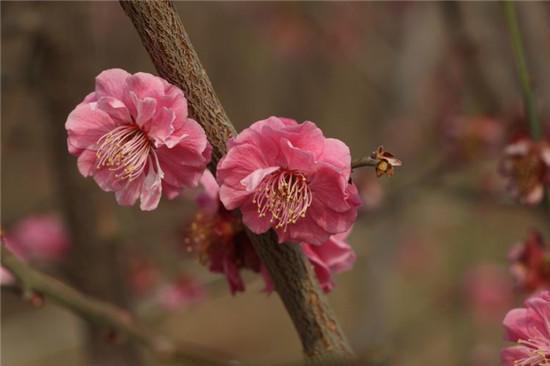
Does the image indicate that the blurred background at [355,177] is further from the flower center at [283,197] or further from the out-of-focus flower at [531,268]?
the flower center at [283,197]

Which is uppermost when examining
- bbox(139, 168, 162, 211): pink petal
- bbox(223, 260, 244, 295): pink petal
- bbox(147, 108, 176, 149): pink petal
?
bbox(147, 108, 176, 149): pink petal

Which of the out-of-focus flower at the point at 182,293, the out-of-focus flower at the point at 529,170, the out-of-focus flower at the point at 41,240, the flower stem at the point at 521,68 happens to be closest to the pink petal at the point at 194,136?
the flower stem at the point at 521,68

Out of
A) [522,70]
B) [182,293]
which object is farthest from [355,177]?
[522,70]

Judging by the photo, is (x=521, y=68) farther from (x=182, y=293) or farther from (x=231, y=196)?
(x=182, y=293)

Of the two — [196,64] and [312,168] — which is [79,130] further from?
[312,168]

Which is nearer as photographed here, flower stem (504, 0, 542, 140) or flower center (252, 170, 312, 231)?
flower center (252, 170, 312, 231)

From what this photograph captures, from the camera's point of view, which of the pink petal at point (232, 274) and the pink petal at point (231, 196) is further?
the pink petal at point (232, 274)

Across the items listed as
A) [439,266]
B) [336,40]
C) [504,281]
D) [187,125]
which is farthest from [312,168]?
[439,266]

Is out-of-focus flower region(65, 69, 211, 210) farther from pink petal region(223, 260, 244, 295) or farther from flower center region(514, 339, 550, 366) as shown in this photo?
flower center region(514, 339, 550, 366)

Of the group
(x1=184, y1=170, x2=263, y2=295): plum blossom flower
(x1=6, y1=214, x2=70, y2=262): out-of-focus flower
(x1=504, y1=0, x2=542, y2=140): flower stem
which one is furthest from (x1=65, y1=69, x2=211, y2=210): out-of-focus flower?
(x1=6, y1=214, x2=70, y2=262): out-of-focus flower
